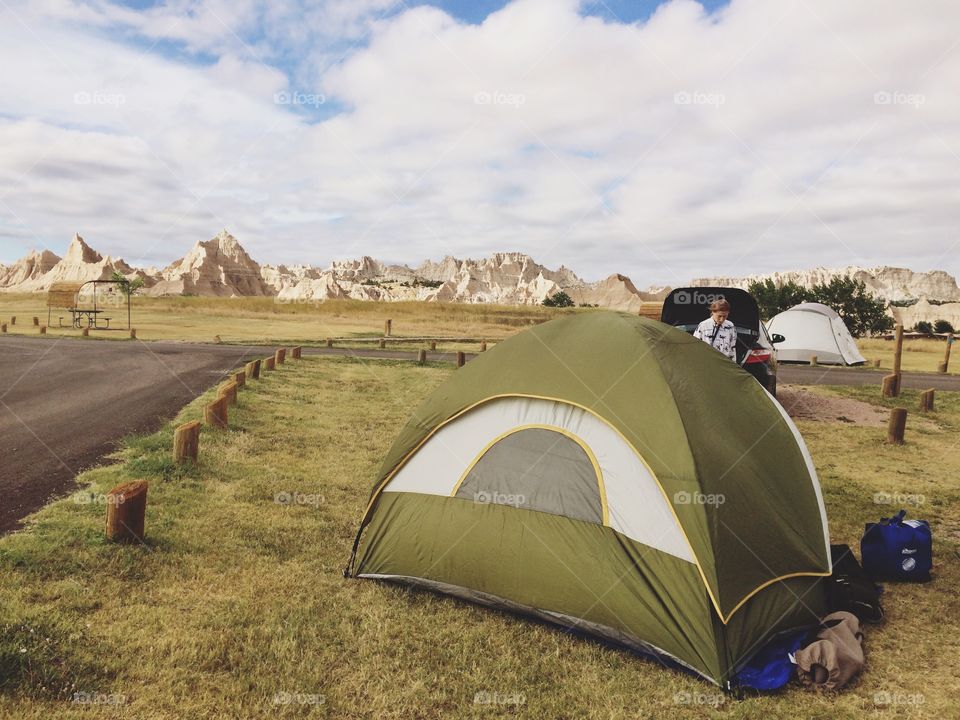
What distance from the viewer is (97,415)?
12633 millimetres

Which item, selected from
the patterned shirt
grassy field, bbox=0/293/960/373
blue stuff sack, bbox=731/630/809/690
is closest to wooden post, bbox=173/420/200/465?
blue stuff sack, bbox=731/630/809/690

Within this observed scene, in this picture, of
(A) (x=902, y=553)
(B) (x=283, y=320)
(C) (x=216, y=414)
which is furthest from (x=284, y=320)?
(A) (x=902, y=553)

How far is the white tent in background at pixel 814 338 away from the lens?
1148 inches

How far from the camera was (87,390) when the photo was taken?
15.9m

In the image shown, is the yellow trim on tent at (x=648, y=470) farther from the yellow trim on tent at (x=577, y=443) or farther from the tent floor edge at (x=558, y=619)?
the tent floor edge at (x=558, y=619)

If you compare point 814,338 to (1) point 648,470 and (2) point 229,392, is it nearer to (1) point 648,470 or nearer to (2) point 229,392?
(2) point 229,392

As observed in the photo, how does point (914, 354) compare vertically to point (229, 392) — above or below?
above

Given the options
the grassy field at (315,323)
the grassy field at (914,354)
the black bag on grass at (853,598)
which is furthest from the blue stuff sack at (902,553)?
the grassy field at (914,354)

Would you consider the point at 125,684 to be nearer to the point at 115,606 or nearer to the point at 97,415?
the point at 115,606

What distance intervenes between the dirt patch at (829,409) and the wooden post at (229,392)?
12.5m

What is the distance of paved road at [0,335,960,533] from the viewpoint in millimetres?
8680

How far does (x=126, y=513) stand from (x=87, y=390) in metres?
11.8

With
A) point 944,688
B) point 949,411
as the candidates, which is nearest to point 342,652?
point 944,688

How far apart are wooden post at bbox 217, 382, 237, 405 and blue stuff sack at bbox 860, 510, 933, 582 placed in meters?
10.6
